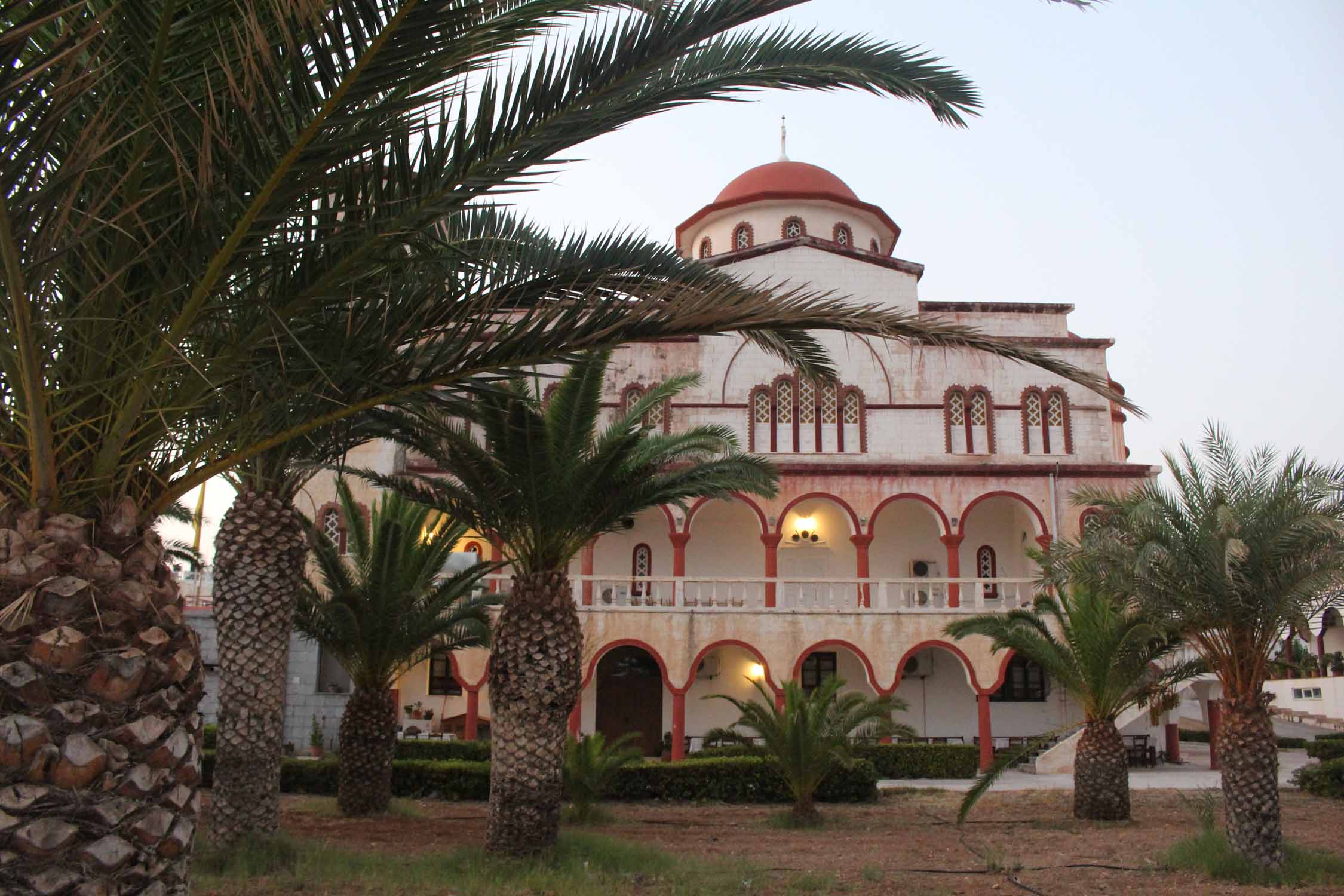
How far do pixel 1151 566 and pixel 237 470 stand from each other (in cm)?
905

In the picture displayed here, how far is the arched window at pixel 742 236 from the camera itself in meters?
29.1

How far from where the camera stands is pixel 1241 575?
10.8 meters

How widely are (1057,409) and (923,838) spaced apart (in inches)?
560

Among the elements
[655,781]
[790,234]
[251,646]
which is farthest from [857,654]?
[251,646]

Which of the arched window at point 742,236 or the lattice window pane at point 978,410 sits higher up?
the arched window at point 742,236

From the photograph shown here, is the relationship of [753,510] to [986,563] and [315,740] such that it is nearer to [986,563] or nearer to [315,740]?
[986,563]

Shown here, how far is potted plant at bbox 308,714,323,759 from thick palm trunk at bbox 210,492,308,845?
1063cm

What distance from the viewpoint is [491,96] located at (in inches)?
187

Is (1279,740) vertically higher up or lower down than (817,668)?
lower down

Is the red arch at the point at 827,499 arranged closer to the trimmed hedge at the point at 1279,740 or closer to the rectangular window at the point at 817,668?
the rectangular window at the point at 817,668

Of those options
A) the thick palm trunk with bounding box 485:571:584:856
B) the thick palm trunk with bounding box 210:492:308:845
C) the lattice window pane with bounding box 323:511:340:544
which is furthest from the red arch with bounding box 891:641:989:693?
the thick palm trunk with bounding box 210:492:308:845

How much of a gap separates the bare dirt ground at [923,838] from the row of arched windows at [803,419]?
9122mm

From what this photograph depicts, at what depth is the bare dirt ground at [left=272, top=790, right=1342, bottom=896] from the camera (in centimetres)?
1065

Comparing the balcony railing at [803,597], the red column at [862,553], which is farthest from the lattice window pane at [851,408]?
the balcony railing at [803,597]
